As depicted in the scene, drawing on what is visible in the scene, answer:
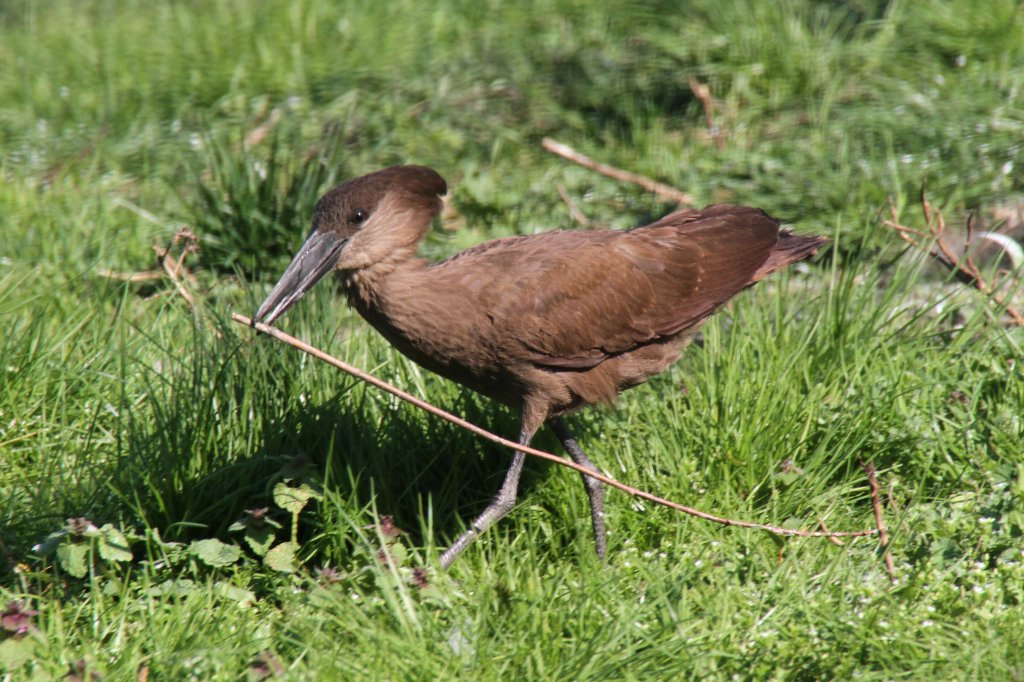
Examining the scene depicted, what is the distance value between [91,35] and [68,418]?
160 inches

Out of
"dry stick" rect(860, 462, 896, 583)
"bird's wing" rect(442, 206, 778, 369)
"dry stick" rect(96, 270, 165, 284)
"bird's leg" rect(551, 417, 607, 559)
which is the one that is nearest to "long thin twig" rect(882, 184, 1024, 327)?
"bird's wing" rect(442, 206, 778, 369)

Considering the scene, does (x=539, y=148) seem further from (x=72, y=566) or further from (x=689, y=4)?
(x=72, y=566)

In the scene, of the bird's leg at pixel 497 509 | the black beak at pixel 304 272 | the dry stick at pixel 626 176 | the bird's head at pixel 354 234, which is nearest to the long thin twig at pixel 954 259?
the dry stick at pixel 626 176

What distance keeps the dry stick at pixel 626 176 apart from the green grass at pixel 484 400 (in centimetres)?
6

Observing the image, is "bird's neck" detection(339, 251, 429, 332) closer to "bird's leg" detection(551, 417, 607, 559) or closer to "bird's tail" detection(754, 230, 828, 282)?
"bird's leg" detection(551, 417, 607, 559)

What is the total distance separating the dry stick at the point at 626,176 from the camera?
18.7ft

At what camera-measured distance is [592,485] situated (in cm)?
388

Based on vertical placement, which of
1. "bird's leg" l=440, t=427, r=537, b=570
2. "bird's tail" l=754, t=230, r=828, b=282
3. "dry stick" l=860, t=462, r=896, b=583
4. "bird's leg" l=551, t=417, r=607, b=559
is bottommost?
"dry stick" l=860, t=462, r=896, b=583

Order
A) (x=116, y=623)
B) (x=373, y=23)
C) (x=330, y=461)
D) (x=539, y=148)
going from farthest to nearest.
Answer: (x=373, y=23) → (x=539, y=148) → (x=330, y=461) → (x=116, y=623)

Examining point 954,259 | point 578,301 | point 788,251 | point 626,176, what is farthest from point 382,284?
point 626,176

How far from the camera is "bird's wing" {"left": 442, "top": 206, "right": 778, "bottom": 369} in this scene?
3818mm

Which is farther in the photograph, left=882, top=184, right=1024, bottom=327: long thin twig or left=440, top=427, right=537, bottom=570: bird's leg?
left=882, top=184, right=1024, bottom=327: long thin twig

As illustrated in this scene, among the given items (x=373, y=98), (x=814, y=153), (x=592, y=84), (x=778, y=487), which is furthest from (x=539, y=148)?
(x=778, y=487)

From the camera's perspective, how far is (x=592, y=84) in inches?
257
